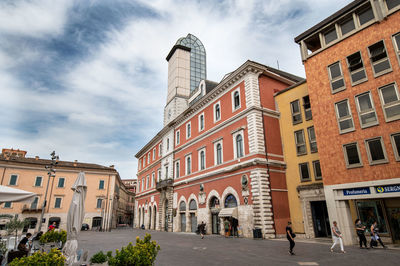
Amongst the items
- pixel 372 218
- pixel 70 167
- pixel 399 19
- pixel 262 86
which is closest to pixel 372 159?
pixel 372 218

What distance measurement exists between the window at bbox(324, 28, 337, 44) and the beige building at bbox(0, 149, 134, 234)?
3781 cm

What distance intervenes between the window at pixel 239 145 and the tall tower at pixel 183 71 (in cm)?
2089

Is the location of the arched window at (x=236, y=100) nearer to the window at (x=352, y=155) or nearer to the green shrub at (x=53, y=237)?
the window at (x=352, y=155)

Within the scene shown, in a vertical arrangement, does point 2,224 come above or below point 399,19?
below

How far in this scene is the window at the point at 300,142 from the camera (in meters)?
19.6

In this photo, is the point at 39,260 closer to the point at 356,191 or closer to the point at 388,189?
the point at 356,191

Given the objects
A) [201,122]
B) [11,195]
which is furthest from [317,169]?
[11,195]

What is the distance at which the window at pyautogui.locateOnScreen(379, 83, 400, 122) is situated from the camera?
1305 cm

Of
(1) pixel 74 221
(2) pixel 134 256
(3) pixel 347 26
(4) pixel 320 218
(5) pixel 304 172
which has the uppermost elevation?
(3) pixel 347 26

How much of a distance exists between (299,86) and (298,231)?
1144 cm

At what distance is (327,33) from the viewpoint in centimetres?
1691

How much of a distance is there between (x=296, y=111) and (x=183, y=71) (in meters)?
28.9

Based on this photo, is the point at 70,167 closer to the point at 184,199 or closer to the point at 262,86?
the point at 184,199

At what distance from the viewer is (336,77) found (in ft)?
52.4
